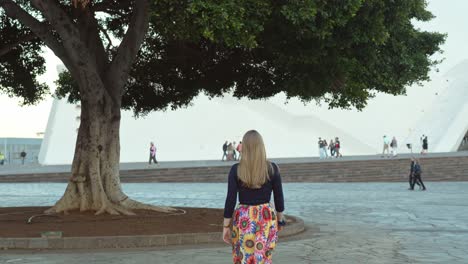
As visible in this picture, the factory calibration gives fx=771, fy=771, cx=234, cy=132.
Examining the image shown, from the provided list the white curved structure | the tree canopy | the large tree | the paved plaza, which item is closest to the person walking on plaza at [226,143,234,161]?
the white curved structure

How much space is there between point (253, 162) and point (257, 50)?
10130 mm

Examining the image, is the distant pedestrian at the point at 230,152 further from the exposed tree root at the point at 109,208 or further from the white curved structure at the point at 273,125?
the exposed tree root at the point at 109,208

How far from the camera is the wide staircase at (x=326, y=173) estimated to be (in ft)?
118

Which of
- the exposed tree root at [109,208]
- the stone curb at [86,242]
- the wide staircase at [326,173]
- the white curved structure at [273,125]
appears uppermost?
the white curved structure at [273,125]

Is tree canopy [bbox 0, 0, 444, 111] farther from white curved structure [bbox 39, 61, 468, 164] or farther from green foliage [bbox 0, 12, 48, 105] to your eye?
white curved structure [bbox 39, 61, 468, 164]

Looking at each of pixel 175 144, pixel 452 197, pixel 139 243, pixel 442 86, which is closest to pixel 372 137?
pixel 442 86

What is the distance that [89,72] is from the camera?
554 inches

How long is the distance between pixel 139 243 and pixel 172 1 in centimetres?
359

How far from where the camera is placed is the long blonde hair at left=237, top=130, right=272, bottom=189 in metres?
5.78

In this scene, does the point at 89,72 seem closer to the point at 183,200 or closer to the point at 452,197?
the point at 183,200

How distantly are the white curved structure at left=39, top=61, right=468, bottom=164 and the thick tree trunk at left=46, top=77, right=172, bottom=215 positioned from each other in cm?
4983

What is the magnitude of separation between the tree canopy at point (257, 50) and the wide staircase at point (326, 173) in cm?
1704

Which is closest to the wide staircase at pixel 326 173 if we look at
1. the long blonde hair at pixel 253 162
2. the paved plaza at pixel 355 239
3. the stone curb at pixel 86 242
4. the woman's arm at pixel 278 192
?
the paved plaza at pixel 355 239

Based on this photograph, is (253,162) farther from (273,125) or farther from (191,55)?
(273,125)
